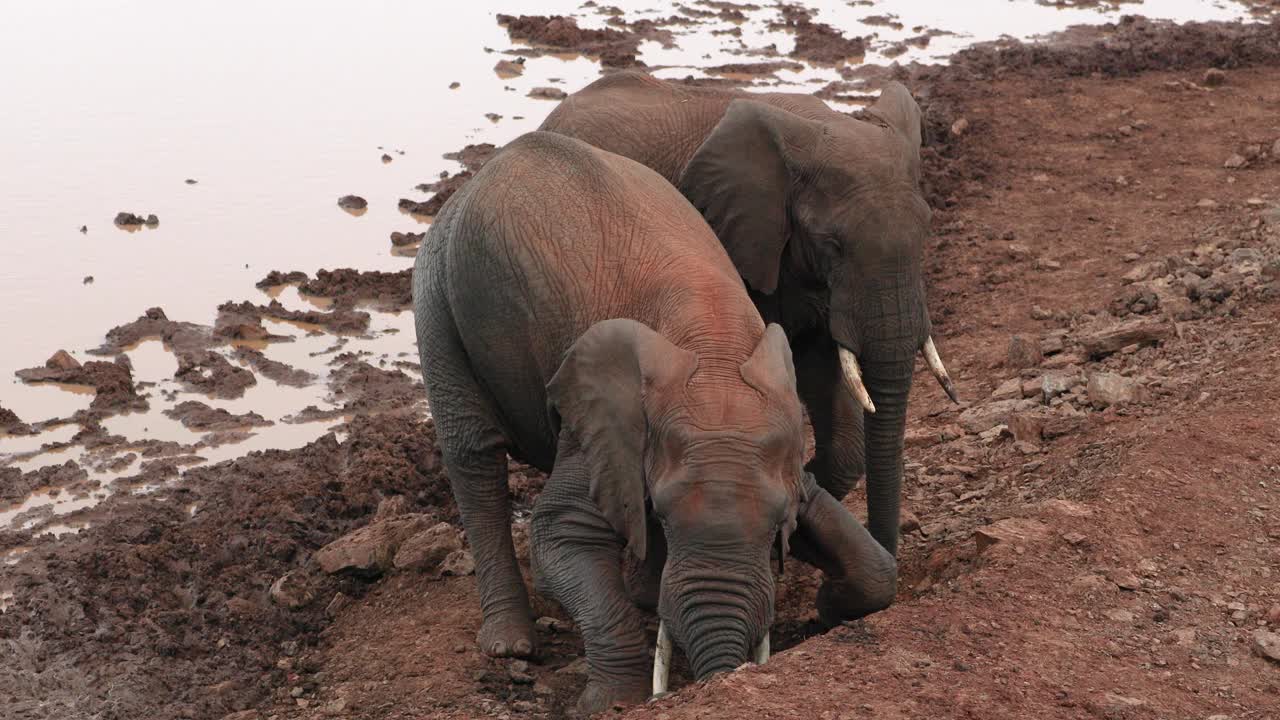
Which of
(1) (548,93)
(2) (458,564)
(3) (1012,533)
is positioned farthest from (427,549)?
(1) (548,93)

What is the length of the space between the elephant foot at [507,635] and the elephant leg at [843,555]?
49.1 inches

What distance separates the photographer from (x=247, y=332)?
1104 cm

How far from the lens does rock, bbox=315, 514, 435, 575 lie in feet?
24.6

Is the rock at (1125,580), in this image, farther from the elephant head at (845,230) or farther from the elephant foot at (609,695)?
the elephant foot at (609,695)

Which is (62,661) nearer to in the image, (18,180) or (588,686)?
(588,686)

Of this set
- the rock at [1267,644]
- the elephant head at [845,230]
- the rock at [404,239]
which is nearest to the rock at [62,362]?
the rock at [404,239]

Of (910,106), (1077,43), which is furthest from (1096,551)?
(1077,43)

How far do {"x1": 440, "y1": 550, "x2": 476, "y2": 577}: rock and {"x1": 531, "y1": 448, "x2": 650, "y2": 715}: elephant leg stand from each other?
4.62ft

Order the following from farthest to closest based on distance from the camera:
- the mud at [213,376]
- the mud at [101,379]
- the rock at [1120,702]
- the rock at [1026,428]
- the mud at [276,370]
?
the mud at [276,370] < the mud at [213,376] < the mud at [101,379] < the rock at [1026,428] < the rock at [1120,702]

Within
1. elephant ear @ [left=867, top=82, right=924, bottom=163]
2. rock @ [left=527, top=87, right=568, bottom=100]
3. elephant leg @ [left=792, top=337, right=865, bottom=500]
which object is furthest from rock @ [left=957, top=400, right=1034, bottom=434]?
rock @ [left=527, top=87, right=568, bottom=100]

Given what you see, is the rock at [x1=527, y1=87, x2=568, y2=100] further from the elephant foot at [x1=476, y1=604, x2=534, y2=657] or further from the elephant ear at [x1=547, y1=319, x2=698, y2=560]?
the elephant ear at [x1=547, y1=319, x2=698, y2=560]

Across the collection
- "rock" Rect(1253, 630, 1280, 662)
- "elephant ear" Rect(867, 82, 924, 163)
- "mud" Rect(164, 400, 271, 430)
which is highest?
"elephant ear" Rect(867, 82, 924, 163)

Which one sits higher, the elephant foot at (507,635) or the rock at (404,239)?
the elephant foot at (507,635)

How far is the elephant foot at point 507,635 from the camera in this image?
21.6 feet
